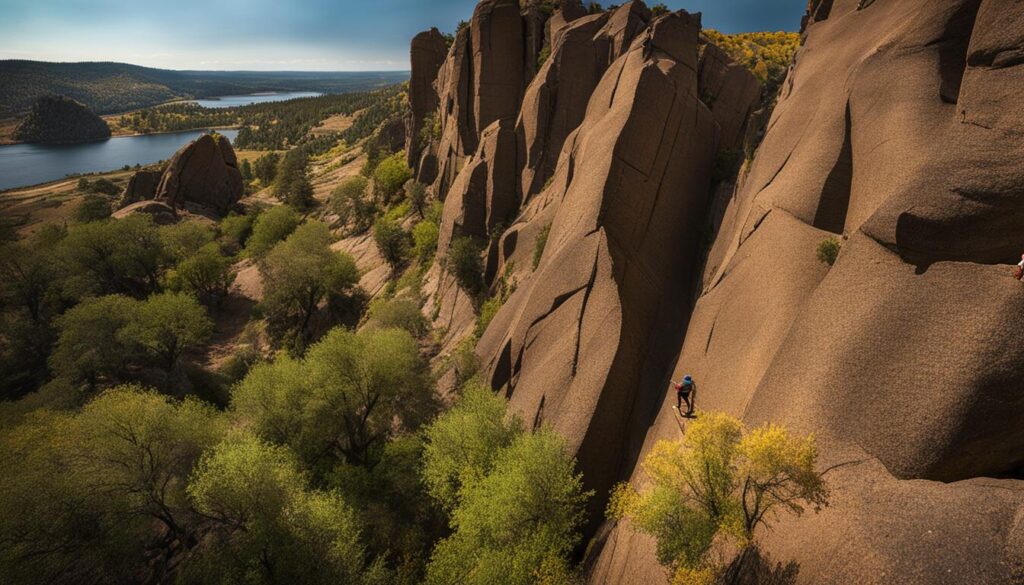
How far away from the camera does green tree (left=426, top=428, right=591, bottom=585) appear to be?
696 inches

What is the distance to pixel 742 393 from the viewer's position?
18047mm

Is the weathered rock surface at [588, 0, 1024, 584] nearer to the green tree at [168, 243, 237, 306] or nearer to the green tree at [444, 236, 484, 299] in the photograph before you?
the green tree at [444, 236, 484, 299]

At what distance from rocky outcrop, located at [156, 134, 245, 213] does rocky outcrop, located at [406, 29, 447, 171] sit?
47439mm

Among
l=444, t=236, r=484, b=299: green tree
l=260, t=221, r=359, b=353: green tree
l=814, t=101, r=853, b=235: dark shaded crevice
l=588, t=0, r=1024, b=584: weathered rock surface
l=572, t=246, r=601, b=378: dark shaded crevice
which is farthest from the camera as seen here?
l=260, t=221, r=359, b=353: green tree

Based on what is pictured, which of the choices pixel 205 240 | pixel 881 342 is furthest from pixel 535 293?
pixel 205 240

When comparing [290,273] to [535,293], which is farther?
[290,273]

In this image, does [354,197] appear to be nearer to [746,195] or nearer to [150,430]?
[150,430]

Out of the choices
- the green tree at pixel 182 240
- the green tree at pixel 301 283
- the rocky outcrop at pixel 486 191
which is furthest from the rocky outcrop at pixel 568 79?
the green tree at pixel 182 240

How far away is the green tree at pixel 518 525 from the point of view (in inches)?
696

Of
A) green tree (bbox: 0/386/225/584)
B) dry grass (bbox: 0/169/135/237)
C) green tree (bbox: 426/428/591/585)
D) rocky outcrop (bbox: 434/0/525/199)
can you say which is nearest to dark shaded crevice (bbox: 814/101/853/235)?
green tree (bbox: 426/428/591/585)

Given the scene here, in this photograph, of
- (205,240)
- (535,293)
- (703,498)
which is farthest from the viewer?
(205,240)

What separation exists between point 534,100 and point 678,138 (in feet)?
56.1

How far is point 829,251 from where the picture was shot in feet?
61.4

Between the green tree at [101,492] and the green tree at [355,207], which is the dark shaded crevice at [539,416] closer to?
the green tree at [101,492]
